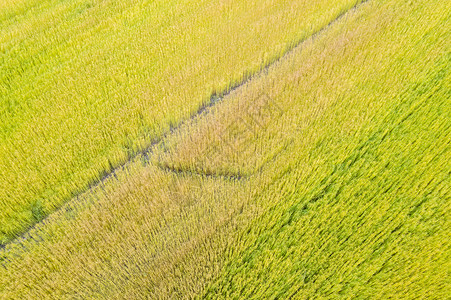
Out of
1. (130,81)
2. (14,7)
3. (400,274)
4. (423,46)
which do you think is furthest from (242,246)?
(14,7)

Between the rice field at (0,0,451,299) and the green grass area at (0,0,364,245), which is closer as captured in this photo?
the rice field at (0,0,451,299)

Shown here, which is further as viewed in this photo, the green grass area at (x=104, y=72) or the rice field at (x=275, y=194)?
the green grass area at (x=104, y=72)

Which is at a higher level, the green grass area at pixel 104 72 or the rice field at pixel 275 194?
the green grass area at pixel 104 72

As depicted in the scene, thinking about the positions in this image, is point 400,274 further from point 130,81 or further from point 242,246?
point 130,81

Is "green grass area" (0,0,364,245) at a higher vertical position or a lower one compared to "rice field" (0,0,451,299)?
higher

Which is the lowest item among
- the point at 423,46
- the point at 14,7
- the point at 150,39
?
the point at 423,46
